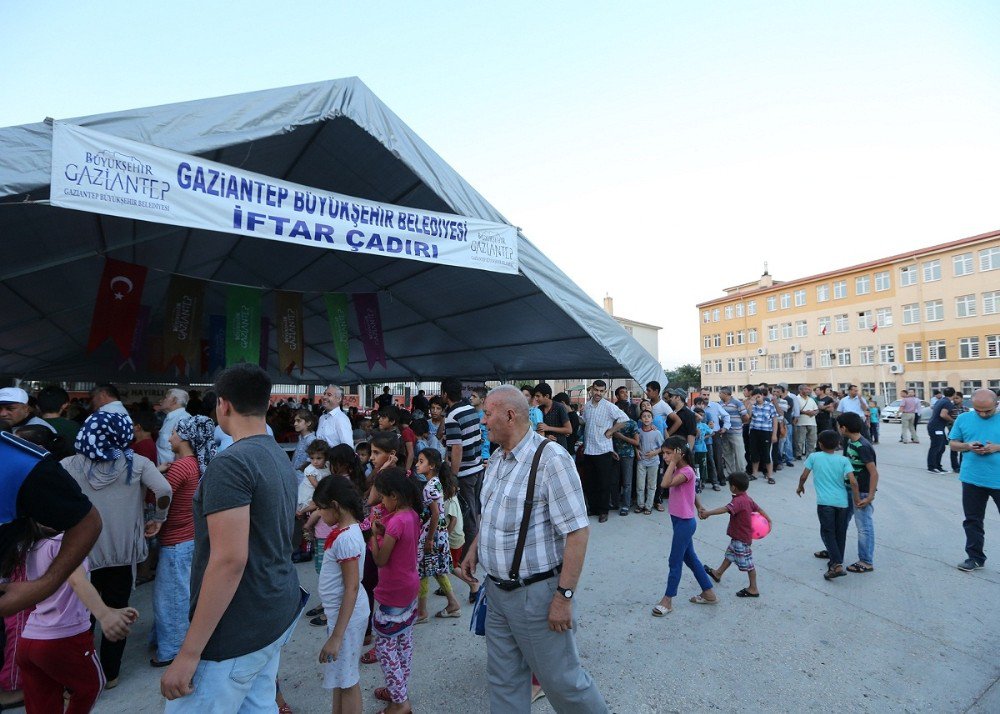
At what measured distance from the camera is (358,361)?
16.1 metres

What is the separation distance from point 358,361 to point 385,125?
1147 cm

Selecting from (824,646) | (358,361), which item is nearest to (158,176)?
(824,646)

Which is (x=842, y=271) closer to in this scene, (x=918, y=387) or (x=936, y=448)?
(x=918, y=387)

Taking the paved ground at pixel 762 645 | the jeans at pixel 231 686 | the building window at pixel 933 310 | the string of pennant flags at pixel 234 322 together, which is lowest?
the paved ground at pixel 762 645

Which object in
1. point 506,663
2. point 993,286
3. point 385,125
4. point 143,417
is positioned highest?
point 993,286

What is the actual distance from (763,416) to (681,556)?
7.42 metres

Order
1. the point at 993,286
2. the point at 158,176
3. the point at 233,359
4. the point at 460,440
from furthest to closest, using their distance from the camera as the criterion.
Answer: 1. the point at 993,286
2. the point at 233,359
3. the point at 460,440
4. the point at 158,176

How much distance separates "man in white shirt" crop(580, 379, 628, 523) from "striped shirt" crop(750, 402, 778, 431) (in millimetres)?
4434

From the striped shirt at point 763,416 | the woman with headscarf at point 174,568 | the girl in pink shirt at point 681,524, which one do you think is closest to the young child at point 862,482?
the girl in pink shirt at point 681,524

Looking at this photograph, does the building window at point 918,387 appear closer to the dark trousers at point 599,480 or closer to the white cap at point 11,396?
the dark trousers at point 599,480

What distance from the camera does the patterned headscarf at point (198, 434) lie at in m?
3.83

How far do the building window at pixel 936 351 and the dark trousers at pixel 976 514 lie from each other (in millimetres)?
41140

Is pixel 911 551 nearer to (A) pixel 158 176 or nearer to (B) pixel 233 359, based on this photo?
(A) pixel 158 176

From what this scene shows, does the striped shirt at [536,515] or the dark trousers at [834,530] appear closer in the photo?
the striped shirt at [536,515]
